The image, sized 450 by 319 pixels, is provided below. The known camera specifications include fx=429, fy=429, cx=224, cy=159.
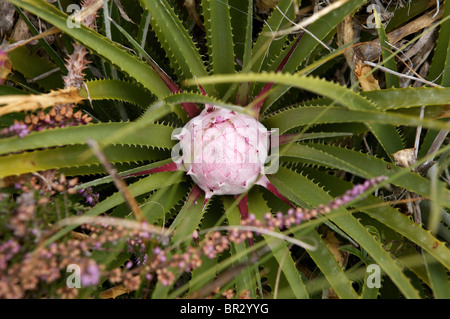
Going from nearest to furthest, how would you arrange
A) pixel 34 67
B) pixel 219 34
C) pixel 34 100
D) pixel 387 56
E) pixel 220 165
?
pixel 34 100 < pixel 220 165 < pixel 219 34 < pixel 387 56 < pixel 34 67

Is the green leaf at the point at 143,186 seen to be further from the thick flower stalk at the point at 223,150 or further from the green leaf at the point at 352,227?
the green leaf at the point at 352,227

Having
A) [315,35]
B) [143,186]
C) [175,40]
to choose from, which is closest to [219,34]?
[175,40]

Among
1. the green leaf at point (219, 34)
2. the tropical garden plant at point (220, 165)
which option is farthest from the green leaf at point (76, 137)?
the green leaf at point (219, 34)

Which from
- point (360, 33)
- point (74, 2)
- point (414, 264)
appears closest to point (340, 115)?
point (414, 264)

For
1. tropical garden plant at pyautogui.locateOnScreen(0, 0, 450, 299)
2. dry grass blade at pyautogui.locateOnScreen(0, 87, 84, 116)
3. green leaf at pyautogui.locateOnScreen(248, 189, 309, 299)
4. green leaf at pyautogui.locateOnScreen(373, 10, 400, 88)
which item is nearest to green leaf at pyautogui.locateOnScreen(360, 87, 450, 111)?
tropical garden plant at pyautogui.locateOnScreen(0, 0, 450, 299)

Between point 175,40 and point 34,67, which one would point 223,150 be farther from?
point 34,67

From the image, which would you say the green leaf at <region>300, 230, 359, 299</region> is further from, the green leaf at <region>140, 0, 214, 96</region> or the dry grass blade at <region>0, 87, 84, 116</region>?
the dry grass blade at <region>0, 87, 84, 116</region>

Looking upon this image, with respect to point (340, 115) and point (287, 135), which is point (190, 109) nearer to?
point (287, 135)
